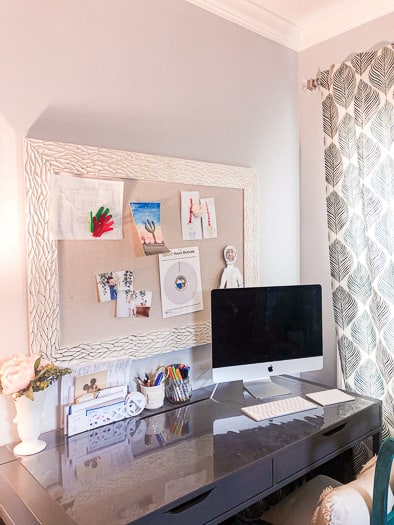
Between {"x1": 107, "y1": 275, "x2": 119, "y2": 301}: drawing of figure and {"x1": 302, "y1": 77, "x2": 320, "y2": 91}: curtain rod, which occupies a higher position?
{"x1": 302, "y1": 77, "x2": 320, "y2": 91}: curtain rod

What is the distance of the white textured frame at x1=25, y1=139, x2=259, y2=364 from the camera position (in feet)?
4.50

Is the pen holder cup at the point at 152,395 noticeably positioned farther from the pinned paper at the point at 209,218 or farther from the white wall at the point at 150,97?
the pinned paper at the point at 209,218

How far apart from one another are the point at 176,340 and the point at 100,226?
22.5 inches

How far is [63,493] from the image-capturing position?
107 centimetres

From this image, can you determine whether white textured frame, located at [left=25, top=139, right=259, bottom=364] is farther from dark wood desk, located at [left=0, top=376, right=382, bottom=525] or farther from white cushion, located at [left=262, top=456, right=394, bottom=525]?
white cushion, located at [left=262, top=456, right=394, bottom=525]

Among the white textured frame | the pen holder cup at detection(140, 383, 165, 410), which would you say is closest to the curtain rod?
the white textured frame

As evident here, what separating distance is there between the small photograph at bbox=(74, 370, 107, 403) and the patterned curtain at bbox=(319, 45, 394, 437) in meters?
1.13

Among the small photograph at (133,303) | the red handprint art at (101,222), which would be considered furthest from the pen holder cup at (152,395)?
the red handprint art at (101,222)

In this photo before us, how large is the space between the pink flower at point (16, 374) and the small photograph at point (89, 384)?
0.25 meters

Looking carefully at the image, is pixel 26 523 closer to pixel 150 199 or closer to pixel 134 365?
pixel 134 365

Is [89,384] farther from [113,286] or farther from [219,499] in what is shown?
[219,499]

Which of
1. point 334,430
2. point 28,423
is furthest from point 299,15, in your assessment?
point 28,423

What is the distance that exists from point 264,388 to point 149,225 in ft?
2.84

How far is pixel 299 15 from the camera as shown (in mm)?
2090
